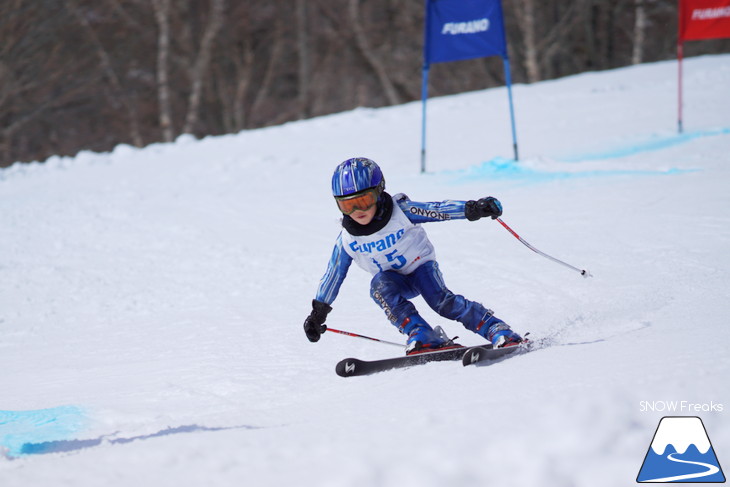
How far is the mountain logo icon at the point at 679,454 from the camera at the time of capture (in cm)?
236

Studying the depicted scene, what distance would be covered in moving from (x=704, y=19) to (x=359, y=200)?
8.10 meters

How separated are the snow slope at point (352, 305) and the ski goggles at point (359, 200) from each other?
0.85 metres

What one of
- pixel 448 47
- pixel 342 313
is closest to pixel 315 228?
pixel 342 313

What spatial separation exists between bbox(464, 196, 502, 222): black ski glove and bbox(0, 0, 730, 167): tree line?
14687mm

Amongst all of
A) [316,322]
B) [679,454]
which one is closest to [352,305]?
[316,322]

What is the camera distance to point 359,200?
3.92 metres

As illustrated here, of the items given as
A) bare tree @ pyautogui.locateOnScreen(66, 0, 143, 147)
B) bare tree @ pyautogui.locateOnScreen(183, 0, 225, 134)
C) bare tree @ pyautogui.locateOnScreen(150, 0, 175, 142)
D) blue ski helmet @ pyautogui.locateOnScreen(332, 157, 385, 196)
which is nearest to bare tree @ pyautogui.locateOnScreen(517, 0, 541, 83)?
bare tree @ pyautogui.locateOnScreen(183, 0, 225, 134)

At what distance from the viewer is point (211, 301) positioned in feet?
20.2

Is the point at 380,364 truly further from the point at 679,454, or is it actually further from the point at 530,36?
the point at 530,36

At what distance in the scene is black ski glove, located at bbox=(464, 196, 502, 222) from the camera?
Answer: 3.93m

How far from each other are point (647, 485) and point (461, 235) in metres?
4.94

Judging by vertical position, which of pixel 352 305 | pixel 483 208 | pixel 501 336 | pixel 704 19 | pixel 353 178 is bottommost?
pixel 352 305

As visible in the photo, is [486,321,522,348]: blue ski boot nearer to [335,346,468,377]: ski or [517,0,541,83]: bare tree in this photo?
[335,346,468,377]: ski

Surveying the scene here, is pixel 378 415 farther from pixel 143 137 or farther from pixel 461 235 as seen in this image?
pixel 143 137
